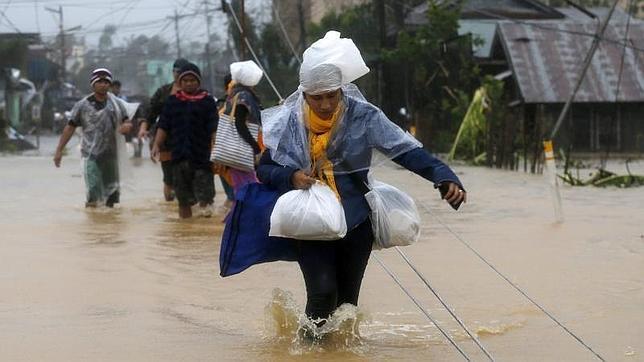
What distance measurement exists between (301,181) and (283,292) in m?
0.71

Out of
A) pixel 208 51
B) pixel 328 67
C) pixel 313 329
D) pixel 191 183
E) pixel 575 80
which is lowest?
pixel 575 80

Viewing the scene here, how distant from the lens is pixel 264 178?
5.53 metres

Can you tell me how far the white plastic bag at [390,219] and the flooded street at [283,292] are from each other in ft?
1.44

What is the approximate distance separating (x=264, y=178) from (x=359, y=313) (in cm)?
74

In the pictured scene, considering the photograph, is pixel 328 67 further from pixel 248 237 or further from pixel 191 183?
pixel 191 183

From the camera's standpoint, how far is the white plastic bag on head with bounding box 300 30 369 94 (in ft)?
17.5

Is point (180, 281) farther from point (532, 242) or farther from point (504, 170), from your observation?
point (504, 170)

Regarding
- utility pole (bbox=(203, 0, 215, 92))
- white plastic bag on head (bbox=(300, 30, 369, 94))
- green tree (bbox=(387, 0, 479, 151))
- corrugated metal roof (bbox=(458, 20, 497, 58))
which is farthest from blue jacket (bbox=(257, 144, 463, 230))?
corrugated metal roof (bbox=(458, 20, 497, 58))

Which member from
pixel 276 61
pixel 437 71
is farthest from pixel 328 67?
pixel 437 71

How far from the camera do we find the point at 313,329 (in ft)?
18.1

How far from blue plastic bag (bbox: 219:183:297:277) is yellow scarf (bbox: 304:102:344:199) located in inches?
8.0

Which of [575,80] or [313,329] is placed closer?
[313,329]

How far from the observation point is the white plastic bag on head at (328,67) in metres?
5.33

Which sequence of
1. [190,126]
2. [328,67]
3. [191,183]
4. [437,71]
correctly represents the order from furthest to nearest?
1. [437,71]
2. [191,183]
3. [190,126]
4. [328,67]
